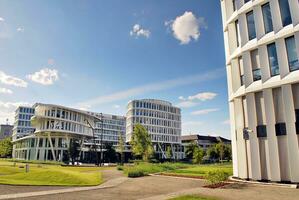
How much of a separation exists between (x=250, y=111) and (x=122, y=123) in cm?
14550

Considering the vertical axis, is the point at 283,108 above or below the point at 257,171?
above

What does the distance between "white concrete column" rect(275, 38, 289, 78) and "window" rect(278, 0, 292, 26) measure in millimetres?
1409

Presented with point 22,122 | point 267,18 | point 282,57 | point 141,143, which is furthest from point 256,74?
point 22,122

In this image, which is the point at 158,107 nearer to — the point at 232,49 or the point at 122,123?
the point at 122,123

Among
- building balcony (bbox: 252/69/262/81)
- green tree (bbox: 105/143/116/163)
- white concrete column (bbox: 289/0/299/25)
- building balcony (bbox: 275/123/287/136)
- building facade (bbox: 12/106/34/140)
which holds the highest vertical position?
building facade (bbox: 12/106/34/140)

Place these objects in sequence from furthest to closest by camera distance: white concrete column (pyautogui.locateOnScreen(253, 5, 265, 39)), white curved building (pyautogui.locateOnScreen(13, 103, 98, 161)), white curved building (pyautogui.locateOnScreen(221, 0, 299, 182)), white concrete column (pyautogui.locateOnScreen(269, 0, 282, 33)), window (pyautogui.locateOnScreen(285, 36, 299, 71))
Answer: white curved building (pyautogui.locateOnScreen(13, 103, 98, 161)) → white concrete column (pyautogui.locateOnScreen(253, 5, 265, 39)) → white concrete column (pyautogui.locateOnScreen(269, 0, 282, 33)) → window (pyautogui.locateOnScreen(285, 36, 299, 71)) → white curved building (pyautogui.locateOnScreen(221, 0, 299, 182))

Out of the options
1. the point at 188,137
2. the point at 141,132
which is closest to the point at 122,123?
the point at 188,137

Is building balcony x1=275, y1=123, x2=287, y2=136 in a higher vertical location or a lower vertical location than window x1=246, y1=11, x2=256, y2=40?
lower

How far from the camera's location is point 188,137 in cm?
15412

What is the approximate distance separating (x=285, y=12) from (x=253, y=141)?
1014 centimetres

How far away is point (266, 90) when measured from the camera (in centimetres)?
1959

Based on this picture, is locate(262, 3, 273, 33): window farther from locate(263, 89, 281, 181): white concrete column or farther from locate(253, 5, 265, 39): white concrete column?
locate(263, 89, 281, 181): white concrete column

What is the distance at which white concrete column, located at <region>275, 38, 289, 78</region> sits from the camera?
18.6 meters

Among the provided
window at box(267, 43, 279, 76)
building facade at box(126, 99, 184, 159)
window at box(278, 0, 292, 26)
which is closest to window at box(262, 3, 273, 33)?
window at box(278, 0, 292, 26)
